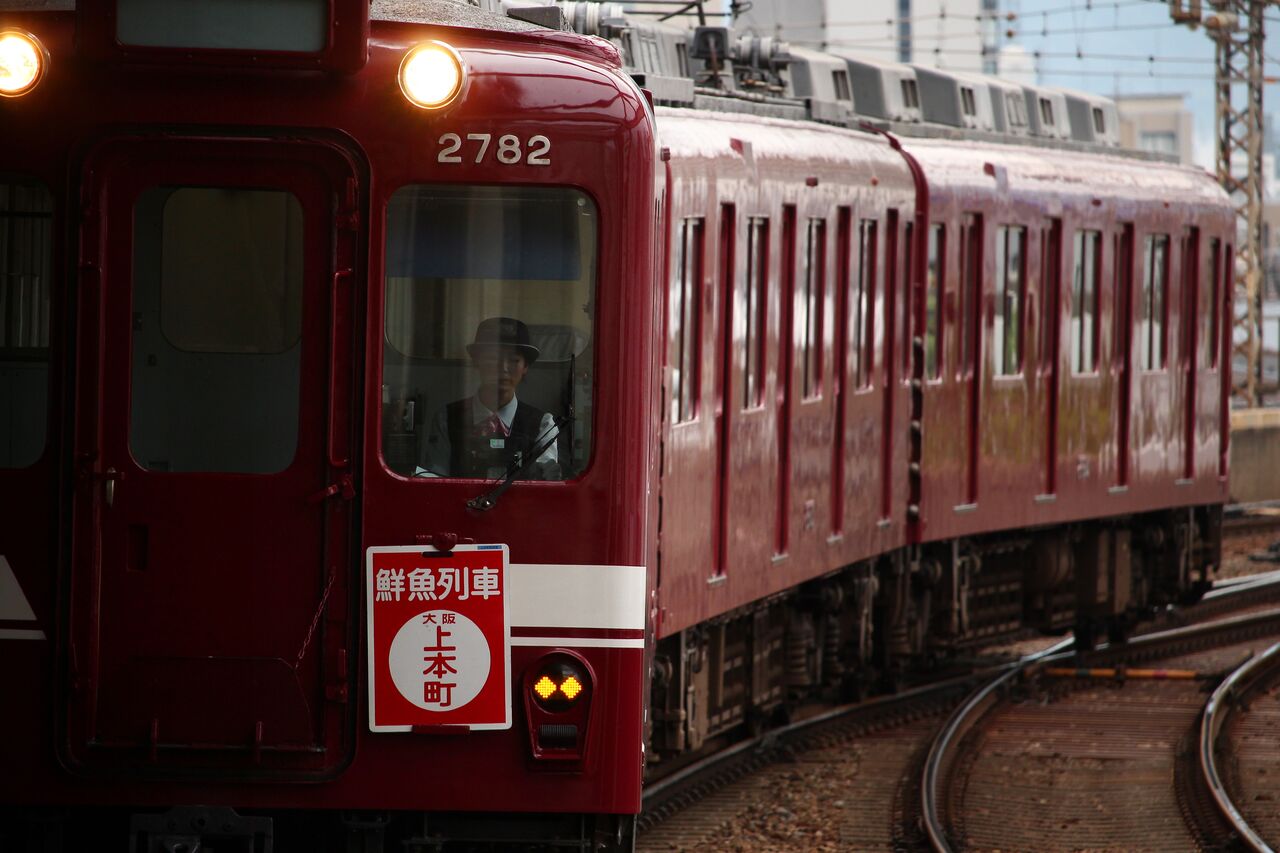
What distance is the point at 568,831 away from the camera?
6.16 m

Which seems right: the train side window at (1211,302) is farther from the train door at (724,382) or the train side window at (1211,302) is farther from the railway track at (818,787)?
the train door at (724,382)

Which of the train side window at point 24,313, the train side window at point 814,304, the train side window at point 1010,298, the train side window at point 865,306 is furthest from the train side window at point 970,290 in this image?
the train side window at point 24,313

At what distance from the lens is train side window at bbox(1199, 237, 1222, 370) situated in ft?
54.2

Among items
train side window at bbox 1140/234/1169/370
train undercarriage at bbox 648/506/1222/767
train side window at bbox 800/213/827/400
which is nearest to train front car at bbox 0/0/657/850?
train undercarriage at bbox 648/506/1222/767

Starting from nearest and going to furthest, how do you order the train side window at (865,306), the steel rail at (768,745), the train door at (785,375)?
the steel rail at (768,745)
the train door at (785,375)
the train side window at (865,306)

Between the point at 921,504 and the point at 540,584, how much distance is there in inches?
286

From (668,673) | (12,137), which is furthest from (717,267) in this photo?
(12,137)

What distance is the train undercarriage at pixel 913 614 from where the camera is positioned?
409 inches

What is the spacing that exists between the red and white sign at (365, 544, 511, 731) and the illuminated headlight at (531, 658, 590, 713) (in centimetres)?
9

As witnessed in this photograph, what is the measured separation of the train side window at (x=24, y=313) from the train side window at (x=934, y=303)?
7.73m

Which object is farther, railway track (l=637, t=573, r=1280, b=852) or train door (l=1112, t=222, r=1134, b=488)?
train door (l=1112, t=222, r=1134, b=488)

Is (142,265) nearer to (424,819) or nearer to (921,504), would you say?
(424,819)

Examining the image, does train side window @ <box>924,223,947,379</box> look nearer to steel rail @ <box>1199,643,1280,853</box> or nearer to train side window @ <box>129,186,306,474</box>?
steel rail @ <box>1199,643,1280,853</box>

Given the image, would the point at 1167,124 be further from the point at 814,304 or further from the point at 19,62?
the point at 19,62
